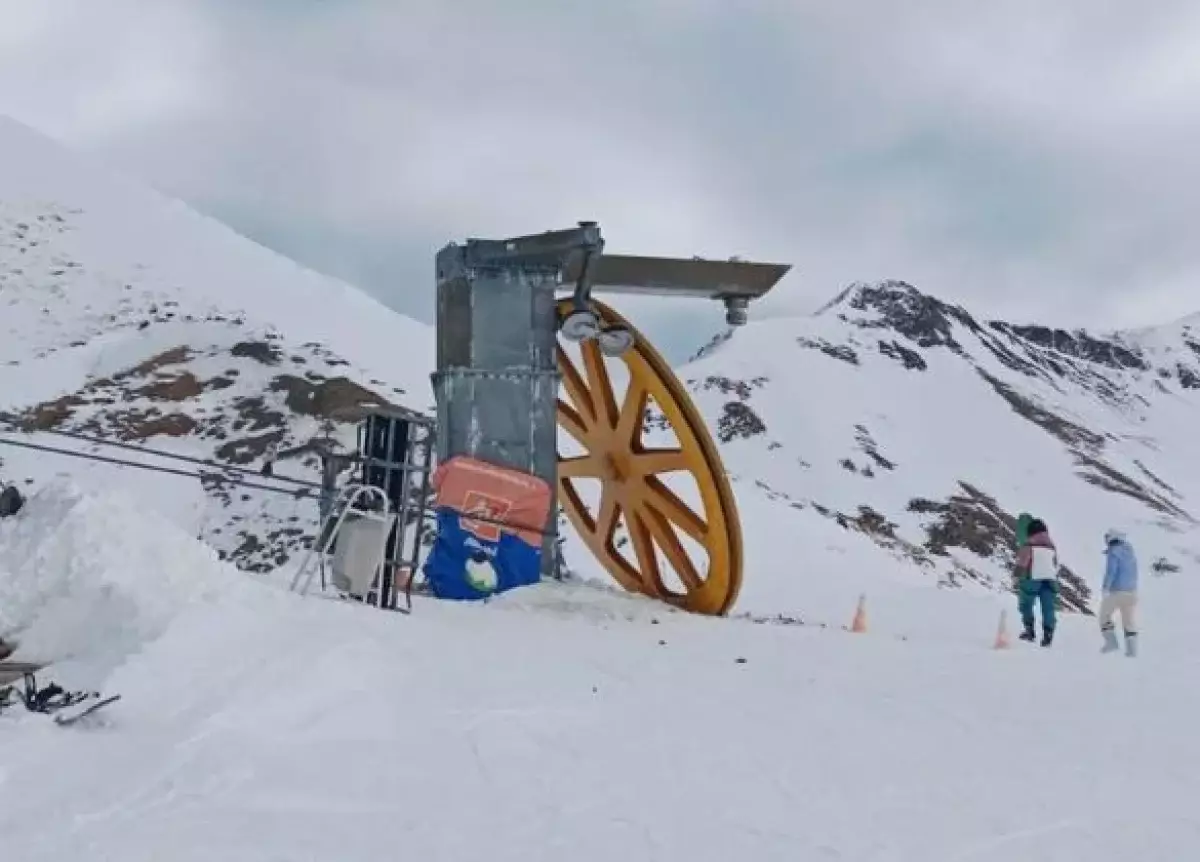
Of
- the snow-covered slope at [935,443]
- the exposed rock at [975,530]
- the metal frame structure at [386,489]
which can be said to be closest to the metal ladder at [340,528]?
the metal frame structure at [386,489]

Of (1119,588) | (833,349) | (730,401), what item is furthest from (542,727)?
(833,349)

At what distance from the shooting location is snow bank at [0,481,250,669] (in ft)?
24.5

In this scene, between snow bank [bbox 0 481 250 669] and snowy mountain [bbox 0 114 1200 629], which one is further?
snowy mountain [bbox 0 114 1200 629]

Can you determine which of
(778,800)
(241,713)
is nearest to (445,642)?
(241,713)

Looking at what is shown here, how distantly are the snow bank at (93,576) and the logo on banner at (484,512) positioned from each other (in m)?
5.21

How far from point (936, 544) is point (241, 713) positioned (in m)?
50.7

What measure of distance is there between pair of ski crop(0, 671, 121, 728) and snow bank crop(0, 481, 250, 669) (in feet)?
1.75

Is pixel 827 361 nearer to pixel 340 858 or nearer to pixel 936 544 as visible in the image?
pixel 936 544

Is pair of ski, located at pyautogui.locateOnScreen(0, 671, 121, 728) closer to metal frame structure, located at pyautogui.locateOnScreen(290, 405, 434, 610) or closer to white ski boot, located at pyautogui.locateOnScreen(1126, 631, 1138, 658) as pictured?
metal frame structure, located at pyautogui.locateOnScreen(290, 405, 434, 610)

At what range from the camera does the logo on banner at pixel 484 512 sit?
13953mm

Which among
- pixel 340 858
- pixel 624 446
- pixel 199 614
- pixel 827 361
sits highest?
pixel 827 361

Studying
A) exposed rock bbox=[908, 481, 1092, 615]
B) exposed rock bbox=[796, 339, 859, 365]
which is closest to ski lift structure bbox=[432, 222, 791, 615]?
exposed rock bbox=[908, 481, 1092, 615]

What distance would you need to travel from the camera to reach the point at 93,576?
776 cm

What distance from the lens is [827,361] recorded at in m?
86.0
